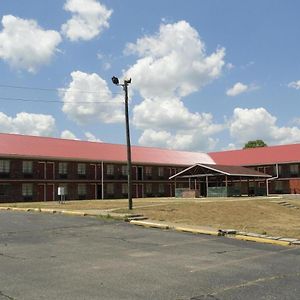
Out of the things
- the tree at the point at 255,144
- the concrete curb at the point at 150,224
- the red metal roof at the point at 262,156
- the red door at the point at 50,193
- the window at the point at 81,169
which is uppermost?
the tree at the point at 255,144

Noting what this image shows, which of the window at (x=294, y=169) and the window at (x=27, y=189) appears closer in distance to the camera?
the window at (x=27, y=189)

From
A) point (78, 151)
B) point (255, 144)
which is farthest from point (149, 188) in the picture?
point (255, 144)

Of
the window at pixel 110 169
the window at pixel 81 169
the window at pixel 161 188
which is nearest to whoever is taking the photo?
the window at pixel 81 169

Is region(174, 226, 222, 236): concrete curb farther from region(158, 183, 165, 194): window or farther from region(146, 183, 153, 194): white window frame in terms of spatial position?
region(158, 183, 165, 194): window

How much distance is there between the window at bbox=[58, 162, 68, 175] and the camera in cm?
5320

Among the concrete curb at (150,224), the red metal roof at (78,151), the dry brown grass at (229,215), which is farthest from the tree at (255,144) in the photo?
the concrete curb at (150,224)

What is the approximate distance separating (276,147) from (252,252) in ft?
187

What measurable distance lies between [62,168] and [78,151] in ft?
10.6

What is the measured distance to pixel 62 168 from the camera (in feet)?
176

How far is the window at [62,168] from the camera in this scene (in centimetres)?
5320

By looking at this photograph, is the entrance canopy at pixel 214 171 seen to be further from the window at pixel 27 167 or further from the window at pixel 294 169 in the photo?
the window at pixel 27 167

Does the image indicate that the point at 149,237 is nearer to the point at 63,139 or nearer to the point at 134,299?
the point at 134,299

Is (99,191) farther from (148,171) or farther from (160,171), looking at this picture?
(160,171)

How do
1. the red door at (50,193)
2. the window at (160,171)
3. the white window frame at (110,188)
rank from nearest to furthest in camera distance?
the red door at (50,193) → the white window frame at (110,188) → the window at (160,171)
